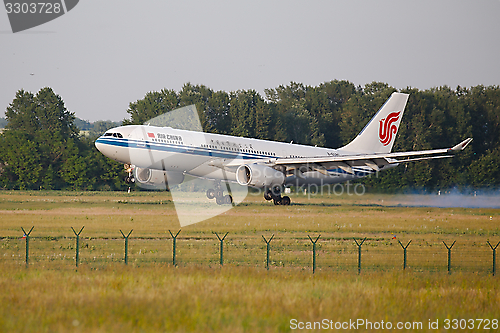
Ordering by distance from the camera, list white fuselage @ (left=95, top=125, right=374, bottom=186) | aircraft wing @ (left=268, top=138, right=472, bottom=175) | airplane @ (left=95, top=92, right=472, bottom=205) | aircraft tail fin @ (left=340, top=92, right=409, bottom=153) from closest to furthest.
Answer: white fuselage @ (left=95, top=125, right=374, bottom=186)
airplane @ (left=95, top=92, right=472, bottom=205)
aircraft wing @ (left=268, top=138, right=472, bottom=175)
aircraft tail fin @ (left=340, top=92, right=409, bottom=153)

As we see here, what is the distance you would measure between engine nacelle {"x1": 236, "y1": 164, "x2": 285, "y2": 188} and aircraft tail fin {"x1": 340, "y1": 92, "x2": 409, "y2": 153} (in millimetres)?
12927

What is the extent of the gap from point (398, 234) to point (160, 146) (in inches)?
696

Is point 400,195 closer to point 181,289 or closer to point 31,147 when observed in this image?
point 181,289

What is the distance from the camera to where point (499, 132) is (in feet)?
318

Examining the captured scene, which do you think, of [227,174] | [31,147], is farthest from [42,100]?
[227,174]

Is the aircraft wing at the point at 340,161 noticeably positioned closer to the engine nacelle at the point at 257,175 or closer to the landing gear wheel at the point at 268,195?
the engine nacelle at the point at 257,175

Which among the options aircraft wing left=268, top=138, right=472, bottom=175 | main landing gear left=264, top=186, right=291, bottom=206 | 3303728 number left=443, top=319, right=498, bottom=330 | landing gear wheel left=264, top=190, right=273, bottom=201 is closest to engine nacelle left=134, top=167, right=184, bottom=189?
landing gear wheel left=264, top=190, right=273, bottom=201

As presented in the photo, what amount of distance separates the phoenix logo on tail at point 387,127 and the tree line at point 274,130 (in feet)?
64.8

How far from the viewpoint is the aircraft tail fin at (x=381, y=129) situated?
180ft

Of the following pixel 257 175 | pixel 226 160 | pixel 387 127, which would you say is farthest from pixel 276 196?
pixel 387 127

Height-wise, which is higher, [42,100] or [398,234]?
[42,100]

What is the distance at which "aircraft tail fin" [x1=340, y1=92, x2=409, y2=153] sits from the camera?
180 feet

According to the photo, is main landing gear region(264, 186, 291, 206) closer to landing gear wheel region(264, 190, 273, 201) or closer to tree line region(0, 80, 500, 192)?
landing gear wheel region(264, 190, 273, 201)

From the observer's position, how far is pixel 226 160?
44.3 metres
